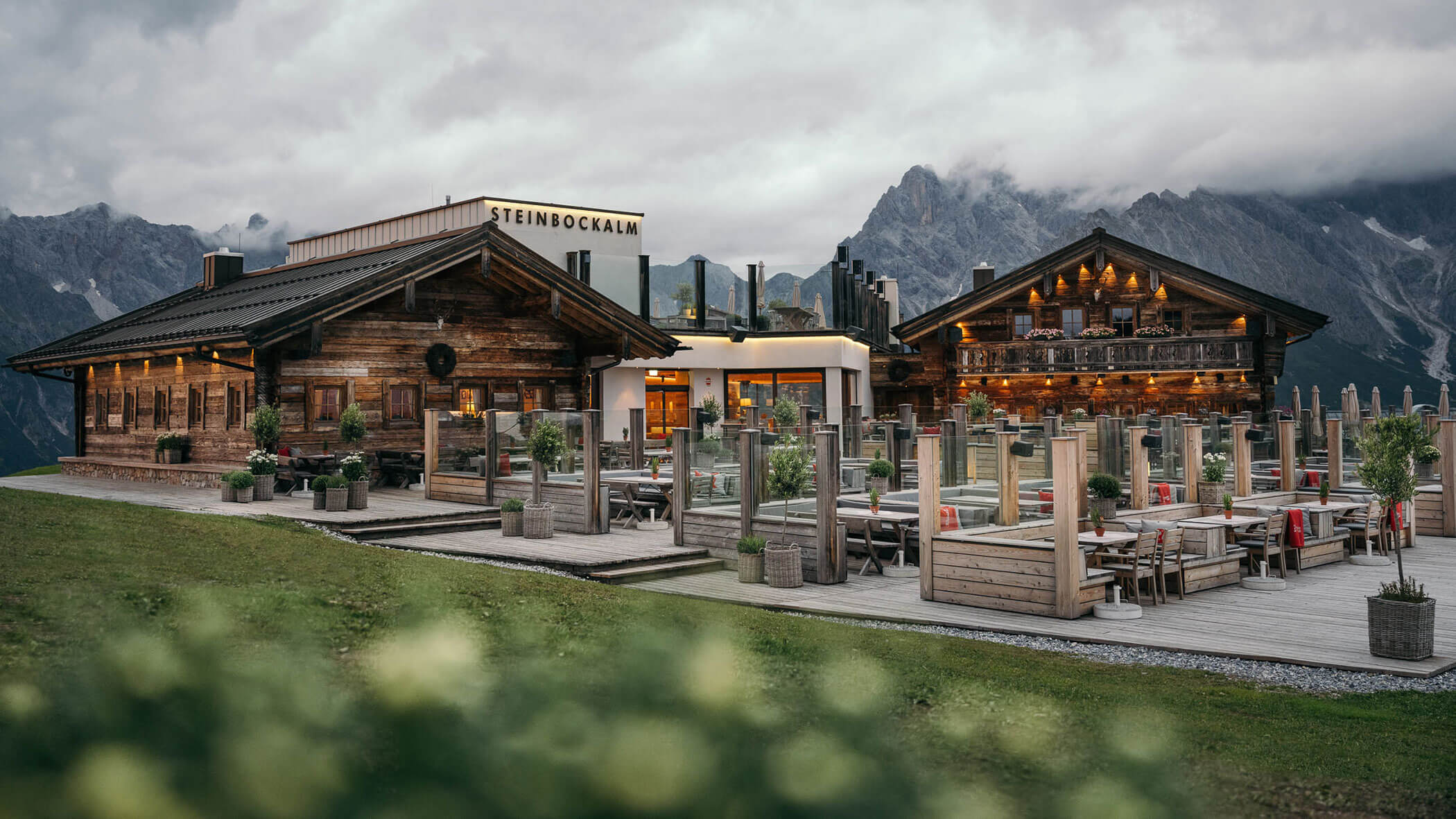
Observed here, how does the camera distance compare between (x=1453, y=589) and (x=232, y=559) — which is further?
(x=1453, y=589)

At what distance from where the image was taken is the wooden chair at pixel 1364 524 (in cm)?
1493

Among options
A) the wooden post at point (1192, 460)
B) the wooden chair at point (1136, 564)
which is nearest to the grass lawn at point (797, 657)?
the wooden chair at point (1136, 564)

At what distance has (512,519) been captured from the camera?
15312 mm

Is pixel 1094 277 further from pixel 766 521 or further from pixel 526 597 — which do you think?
pixel 526 597

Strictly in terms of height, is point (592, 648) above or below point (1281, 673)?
above

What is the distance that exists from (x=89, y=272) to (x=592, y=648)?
16957cm

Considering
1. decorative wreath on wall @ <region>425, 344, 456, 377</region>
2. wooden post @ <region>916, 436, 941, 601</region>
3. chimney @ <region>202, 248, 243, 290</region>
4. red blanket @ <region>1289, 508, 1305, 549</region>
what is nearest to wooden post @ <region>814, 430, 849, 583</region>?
wooden post @ <region>916, 436, 941, 601</region>

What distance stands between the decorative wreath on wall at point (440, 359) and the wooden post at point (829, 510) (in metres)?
12.5

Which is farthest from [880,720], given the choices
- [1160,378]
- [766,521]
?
[1160,378]

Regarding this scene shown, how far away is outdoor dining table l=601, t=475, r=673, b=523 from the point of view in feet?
55.0

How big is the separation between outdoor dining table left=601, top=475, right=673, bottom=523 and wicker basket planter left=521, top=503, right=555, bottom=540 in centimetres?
152

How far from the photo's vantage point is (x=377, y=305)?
22.1 m

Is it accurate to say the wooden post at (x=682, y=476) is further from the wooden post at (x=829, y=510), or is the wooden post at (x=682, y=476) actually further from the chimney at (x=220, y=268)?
the chimney at (x=220, y=268)

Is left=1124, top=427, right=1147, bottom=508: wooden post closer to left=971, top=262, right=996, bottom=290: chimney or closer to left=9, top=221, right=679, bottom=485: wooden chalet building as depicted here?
left=9, top=221, right=679, bottom=485: wooden chalet building
